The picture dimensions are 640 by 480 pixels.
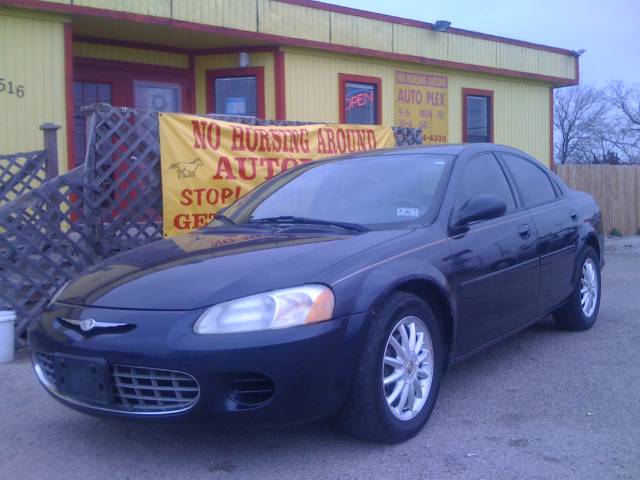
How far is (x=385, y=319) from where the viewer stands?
360 centimetres

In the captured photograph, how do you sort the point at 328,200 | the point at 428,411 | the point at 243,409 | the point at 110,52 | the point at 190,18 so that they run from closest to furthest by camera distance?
1. the point at 243,409
2. the point at 428,411
3. the point at 328,200
4. the point at 190,18
5. the point at 110,52

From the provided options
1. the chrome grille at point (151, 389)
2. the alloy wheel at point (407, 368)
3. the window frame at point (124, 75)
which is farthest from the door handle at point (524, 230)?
the window frame at point (124, 75)

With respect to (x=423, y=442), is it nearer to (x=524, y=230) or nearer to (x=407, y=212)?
(x=407, y=212)

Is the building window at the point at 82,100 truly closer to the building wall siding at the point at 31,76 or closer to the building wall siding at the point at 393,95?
the building wall siding at the point at 31,76

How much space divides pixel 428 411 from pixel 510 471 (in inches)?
23.5

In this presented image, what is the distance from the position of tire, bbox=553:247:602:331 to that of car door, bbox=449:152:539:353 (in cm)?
101

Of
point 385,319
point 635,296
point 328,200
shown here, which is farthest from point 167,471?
point 635,296

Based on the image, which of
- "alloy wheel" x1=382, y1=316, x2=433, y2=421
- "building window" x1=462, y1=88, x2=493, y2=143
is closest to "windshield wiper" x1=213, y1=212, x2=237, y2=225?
"alloy wheel" x1=382, y1=316, x2=433, y2=421

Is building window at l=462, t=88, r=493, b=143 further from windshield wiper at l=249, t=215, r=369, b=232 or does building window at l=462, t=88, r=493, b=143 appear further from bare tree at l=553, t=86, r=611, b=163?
bare tree at l=553, t=86, r=611, b=163

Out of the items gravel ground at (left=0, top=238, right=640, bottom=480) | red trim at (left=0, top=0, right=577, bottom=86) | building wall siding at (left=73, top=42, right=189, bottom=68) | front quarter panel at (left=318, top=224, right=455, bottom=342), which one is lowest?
gravel ground at (left=0, top=238, right=640, bottom=480)

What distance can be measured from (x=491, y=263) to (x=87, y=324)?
94.0 inches

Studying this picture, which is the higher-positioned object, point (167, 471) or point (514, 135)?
point (514, 135)

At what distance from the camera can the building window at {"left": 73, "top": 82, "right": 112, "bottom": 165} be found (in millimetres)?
10344

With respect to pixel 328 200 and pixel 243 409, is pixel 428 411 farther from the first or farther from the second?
pixel 328 200
